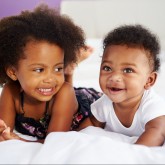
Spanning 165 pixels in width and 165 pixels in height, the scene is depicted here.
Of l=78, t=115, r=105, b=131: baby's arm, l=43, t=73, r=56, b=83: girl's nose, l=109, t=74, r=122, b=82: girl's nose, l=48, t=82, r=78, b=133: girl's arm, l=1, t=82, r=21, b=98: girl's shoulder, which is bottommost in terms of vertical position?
l=78, t=115, r=105, b=131: baby's arm

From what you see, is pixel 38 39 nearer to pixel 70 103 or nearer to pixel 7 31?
pixel 7 31

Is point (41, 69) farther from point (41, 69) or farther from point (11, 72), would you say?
point (11, 72)

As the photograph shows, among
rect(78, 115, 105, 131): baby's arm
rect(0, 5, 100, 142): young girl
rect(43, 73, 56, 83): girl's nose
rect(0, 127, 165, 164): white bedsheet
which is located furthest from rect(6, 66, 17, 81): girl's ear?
rect(0, 127, 165, 164): white bedsheet

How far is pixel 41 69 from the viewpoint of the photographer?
42.5 inches

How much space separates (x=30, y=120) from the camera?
1.22 m

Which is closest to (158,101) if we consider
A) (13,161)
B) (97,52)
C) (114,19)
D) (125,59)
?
(125,59)

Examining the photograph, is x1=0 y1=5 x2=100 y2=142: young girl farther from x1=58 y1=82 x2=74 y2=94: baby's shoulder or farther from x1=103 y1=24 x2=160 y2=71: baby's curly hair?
x1=103 y1=24 x2=160 y2=71: baby's curly hair

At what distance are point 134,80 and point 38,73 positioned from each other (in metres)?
0.31

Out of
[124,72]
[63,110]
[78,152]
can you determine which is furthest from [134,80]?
[78,152]

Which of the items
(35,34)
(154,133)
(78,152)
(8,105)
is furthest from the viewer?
(8,105)

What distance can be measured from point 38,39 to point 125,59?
291 millimetres

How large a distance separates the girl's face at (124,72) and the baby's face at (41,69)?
154 millimetres

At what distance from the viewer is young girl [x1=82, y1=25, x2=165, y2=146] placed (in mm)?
1038

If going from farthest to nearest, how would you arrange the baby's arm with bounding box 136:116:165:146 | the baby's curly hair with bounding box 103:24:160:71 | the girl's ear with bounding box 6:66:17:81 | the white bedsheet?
the girl's ear with bounding box 6:66:17:81 → the baby's curly hair with bounding box 103:24:160:71 → the baby's arm with bounding box 136:116:165:146 → the white bedsheet
